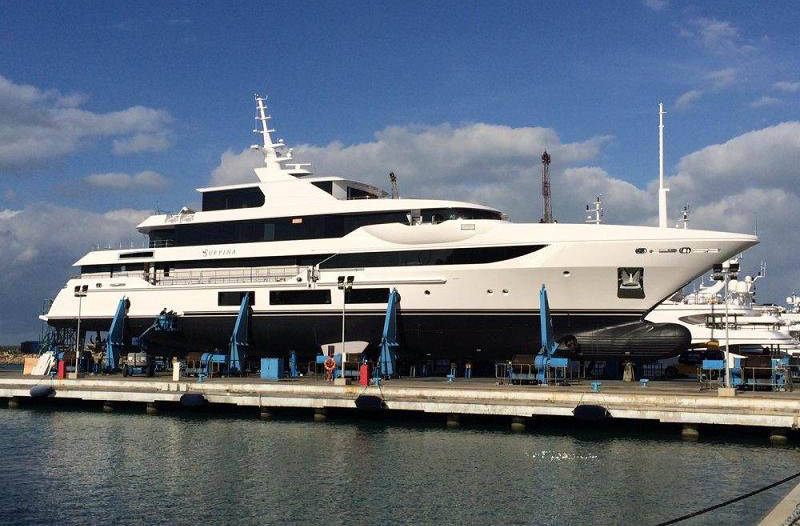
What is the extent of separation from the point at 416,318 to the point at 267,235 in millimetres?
9746

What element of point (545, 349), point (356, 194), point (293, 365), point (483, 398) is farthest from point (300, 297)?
point (483, 398)

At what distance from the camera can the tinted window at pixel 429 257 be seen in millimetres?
35312

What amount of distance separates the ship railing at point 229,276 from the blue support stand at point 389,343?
229 inches

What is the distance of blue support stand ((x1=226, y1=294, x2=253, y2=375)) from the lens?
3872cm

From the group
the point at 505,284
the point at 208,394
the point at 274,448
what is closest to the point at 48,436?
the point at 208,394

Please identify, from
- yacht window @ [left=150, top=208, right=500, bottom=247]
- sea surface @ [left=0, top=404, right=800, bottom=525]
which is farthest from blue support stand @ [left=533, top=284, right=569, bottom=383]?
yacht window @ [left=150, top=208, right=500, bottom=247]

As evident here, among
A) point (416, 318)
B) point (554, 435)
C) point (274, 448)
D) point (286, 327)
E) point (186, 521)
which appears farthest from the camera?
point (286, 327)

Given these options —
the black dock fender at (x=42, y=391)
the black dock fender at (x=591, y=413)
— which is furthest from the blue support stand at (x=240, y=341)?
the black dock fender at (x=591, y=413)

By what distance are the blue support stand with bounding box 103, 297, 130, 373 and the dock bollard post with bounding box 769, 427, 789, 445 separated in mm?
32278

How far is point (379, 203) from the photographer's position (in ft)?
127

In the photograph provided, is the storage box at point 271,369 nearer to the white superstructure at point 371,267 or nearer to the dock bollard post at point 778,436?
the white superstructure at point 371,267

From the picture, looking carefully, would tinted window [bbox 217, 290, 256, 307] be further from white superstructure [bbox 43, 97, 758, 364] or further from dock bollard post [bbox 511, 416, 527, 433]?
dock bollard post [bbox 511, 416, 527, 433]

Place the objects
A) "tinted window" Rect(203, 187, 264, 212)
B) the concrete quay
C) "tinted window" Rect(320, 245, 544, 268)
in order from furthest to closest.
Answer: "tinted window" Rect(203, 187, 264, 212), "tinted window" Rect(320, 245, 544, 268), the concrete quay

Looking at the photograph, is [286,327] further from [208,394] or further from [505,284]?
[505,284]
